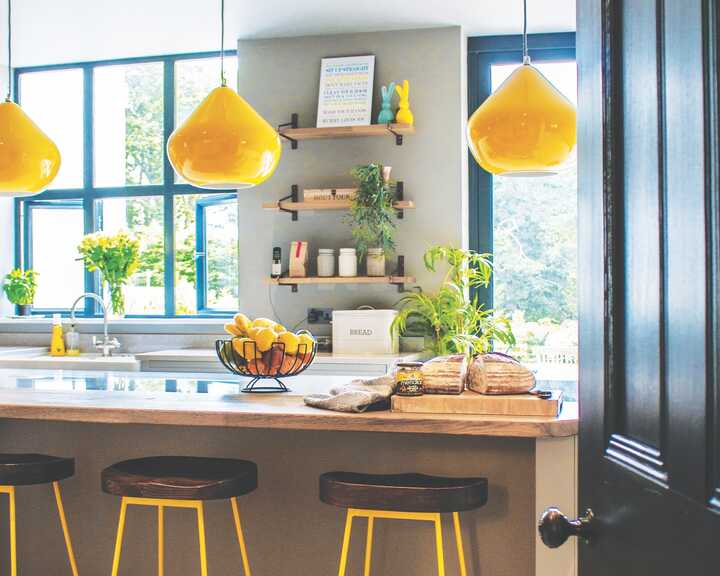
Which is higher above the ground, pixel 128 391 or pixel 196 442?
pixel 128 391

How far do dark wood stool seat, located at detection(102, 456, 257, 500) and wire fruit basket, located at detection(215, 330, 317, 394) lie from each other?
30 centimetres

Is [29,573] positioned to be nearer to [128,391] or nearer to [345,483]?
[128,391]

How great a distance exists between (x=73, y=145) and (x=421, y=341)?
2.82 m

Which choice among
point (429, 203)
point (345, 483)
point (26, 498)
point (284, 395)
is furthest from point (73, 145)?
point (345, 483)

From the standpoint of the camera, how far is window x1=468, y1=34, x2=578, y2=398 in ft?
15.8

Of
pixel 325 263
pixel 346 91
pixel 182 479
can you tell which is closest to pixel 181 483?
pixel 182 479

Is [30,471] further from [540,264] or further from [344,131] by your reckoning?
[540,264]

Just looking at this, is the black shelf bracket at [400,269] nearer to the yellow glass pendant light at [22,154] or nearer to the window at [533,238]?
the window at [533,238]

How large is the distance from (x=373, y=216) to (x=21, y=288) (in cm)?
254

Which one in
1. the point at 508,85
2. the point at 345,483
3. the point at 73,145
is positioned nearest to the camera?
the point at 345,483

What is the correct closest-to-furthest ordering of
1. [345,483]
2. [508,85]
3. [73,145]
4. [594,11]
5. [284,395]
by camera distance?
1. [594,11]
2. [345,483]
3. [508,85]
4. [284,395]
5. [73,145]

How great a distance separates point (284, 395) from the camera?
2.52 metres

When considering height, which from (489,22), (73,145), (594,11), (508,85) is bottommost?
(594,11)

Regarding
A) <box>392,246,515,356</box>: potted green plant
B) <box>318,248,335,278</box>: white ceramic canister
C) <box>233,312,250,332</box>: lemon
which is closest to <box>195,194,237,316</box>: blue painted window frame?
<box>318,248,335,278</box>: white ceramic canister
